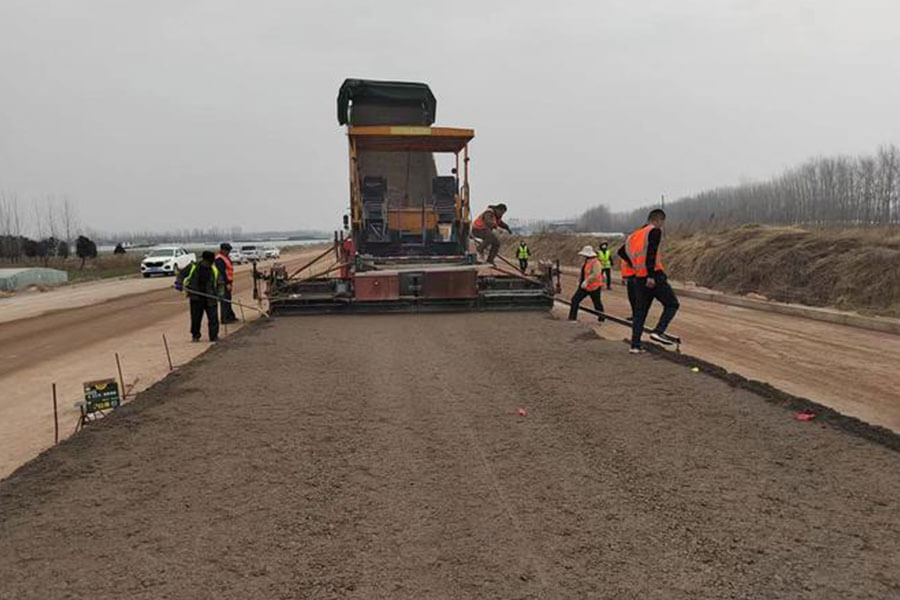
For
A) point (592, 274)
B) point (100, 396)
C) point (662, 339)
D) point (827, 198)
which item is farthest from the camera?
point (827, 198)

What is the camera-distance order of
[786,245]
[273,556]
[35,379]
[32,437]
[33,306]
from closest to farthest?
1. [273,556]
2. [32,437]
3. [35,379]
4. [786,245]
5. [33,306]

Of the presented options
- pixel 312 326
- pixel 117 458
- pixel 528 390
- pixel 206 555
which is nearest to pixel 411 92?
pixel 312 326

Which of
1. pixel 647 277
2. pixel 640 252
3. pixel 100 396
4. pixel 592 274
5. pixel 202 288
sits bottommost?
pixel 100 396

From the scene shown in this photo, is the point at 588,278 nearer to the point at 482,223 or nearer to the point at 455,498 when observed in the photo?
the point at 482,223

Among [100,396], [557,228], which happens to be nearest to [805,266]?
[100,396]

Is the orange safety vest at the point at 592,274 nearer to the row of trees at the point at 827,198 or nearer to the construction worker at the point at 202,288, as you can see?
the construction worker at the point at 202,288

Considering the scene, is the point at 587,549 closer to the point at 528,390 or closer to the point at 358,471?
the point at 358,471

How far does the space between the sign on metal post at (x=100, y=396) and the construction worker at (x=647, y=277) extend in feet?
18.8

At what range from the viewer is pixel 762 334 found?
10758 mm

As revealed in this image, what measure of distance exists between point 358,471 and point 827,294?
1378cm

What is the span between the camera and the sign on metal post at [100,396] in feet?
19.1

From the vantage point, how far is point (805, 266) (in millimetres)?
15930

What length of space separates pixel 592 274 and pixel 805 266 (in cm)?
Result: 765

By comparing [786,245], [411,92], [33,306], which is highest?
[411,92]
